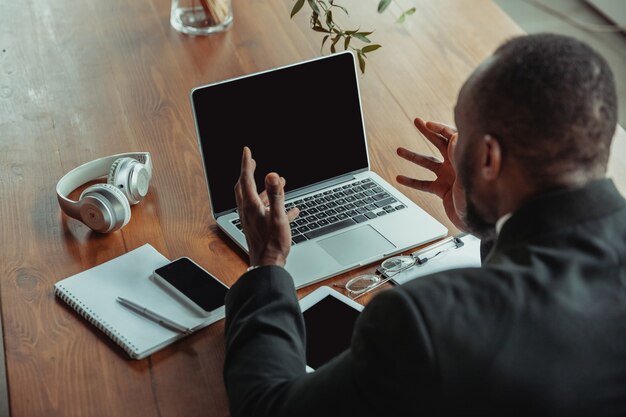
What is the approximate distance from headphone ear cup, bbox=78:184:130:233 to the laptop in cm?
16

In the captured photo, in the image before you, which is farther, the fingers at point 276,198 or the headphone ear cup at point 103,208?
the headphone ear cup at point 103,208

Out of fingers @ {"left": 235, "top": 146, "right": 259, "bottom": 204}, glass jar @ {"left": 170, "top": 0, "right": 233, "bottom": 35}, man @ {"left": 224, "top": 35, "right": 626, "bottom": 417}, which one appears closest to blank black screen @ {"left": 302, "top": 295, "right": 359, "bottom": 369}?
man @ {"left": 224, "top": 35, "right": 626, "bottom": 417}

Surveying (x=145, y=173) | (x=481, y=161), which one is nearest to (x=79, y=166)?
(x=145, y=173)

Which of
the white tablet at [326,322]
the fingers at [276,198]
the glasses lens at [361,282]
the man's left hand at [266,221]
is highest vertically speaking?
the fingers at [276,198]

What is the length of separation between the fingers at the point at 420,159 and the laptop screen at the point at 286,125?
8 cm

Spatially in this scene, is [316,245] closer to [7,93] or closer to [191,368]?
[191,368]

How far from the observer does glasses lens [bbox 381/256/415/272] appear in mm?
1585

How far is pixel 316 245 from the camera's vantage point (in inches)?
64.0

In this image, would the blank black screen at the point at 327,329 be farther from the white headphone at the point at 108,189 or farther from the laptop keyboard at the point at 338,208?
the white headphone at the point at 108,189

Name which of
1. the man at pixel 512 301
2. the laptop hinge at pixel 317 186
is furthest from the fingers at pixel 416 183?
the man at pixel 512 301

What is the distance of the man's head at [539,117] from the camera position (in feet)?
3.59

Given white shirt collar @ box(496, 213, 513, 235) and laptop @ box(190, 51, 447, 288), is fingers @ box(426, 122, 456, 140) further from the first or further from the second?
white shirt collar @ box(496, 213, 513, 235)

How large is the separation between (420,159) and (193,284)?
0.55 meters

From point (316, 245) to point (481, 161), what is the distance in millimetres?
521
